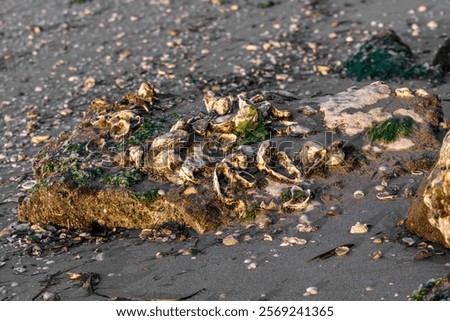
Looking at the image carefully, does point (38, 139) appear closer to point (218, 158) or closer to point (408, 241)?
point (218, 158)

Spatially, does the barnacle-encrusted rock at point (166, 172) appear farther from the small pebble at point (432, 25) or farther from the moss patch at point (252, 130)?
the small pebble at point (432, 25)

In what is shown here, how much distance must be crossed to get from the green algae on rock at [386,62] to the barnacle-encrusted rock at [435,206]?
551 centimetres

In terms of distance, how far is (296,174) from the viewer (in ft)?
25.8

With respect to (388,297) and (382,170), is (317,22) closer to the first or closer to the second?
(382,170)

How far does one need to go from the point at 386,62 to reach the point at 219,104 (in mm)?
4502

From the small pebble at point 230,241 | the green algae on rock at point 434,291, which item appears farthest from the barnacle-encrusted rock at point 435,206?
the small pebble at point 230,241

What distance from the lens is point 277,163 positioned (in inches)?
316

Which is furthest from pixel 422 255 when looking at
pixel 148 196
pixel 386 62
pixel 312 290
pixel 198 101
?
pixel 386 62

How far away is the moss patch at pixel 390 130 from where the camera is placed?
26.8 feet

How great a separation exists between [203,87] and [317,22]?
3048mm

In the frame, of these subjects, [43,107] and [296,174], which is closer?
[296,174]

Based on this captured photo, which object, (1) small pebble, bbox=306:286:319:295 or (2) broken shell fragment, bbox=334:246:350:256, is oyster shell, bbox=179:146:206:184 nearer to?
(2) broken shell fragment, bbox=334:246:350:256

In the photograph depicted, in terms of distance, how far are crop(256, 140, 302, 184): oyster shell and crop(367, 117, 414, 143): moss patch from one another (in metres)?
1.01
